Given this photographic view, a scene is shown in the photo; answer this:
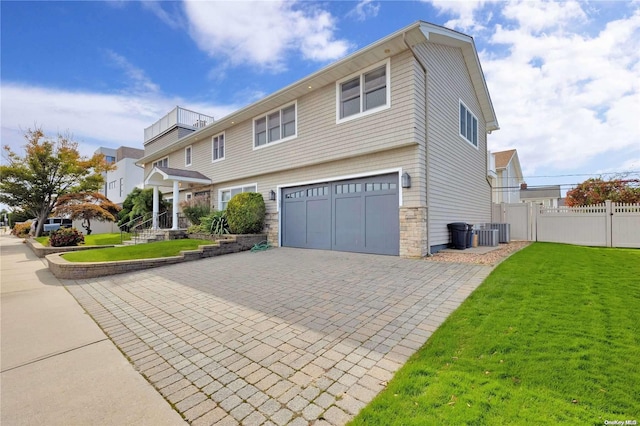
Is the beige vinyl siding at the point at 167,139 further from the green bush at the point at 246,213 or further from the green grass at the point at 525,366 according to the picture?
the green grass at the point at 525,366

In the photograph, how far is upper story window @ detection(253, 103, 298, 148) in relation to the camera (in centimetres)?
1136

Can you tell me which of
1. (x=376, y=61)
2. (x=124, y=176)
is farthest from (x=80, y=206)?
(x=376, y=61)

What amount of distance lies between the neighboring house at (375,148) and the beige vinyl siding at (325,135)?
3 cm

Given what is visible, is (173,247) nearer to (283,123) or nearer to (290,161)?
(290,161)

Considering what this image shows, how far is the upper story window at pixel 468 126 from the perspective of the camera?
11.7 metres

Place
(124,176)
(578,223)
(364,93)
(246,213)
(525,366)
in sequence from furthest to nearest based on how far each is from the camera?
1. (124,176)
2. (578,223)
3. (246,213)
4. (364,93)
5. (525,366)

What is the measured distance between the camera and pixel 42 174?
1719 cm

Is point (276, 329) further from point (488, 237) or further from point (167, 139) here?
point (167, 139)

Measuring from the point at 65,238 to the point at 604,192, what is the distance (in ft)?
99.9

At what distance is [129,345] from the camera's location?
136 inches

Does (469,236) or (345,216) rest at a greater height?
(345,216)

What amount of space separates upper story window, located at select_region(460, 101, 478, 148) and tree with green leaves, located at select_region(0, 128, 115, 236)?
2213 cm

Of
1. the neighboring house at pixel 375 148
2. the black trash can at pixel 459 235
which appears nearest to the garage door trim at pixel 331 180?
the neighboring house at pixel 375 148

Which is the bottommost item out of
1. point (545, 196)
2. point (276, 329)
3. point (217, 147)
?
point (276, 329)
